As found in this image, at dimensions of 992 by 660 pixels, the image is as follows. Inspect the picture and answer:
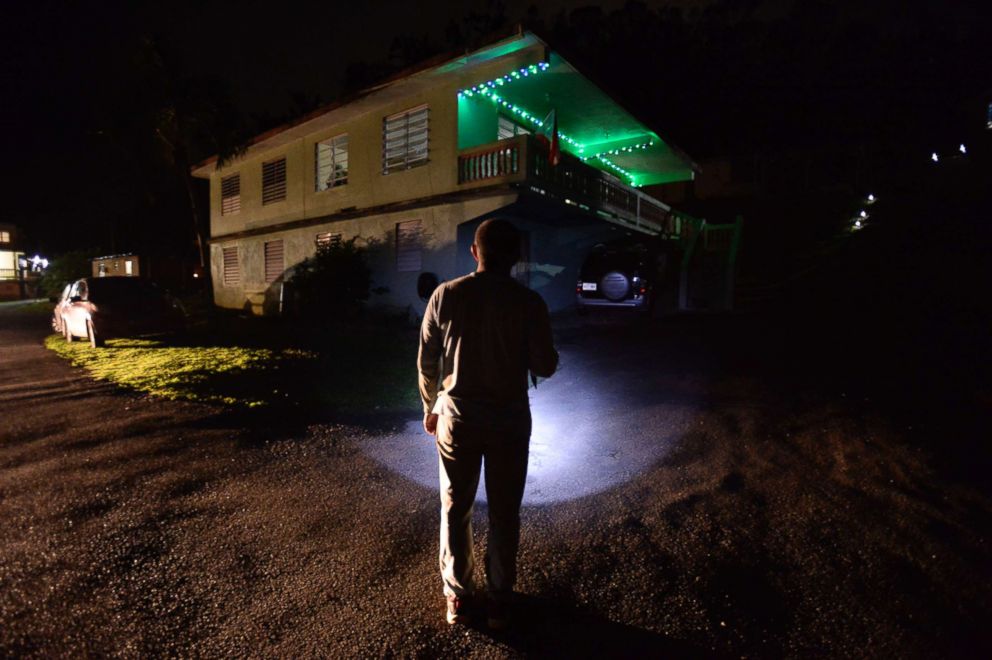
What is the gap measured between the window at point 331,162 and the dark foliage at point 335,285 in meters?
3.05

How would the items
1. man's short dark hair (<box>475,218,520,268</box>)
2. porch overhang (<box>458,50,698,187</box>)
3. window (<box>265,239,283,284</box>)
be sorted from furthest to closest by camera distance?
window (<box>265,239,283,284</box>) → porch overhang (<box>458,50,698,187</box>) → man's short dark hair (<box>475,218,520,268</box>)

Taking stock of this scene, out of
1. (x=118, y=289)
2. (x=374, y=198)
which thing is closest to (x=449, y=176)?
(x=374, y=198)

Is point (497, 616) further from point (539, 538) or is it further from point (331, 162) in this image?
point (331, 162)

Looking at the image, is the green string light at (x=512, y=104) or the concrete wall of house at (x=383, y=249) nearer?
the green string light at (x=512, y=104)

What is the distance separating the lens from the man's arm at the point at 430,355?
8.21 feet

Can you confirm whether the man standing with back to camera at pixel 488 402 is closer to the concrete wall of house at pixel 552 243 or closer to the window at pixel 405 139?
the concrete wall of house at pixel 552 243

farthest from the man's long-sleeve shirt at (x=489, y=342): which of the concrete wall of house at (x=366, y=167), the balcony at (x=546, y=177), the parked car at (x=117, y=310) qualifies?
the parked car at (x=117, y=310)

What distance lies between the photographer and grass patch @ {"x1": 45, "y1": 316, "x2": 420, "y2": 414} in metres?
6.77

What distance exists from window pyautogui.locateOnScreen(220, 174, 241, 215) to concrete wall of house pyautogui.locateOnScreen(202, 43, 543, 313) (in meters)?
0.29

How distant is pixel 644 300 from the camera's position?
11820 mm

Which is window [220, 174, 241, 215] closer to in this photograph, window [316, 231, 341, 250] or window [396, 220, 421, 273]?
window [316, 231, 341, 250]

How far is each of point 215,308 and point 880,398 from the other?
20316 millimetres

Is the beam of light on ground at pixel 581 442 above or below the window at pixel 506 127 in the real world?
below

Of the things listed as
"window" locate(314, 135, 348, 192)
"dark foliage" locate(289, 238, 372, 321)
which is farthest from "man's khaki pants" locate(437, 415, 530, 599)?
"window" locate(314, 135, 348, 192)
